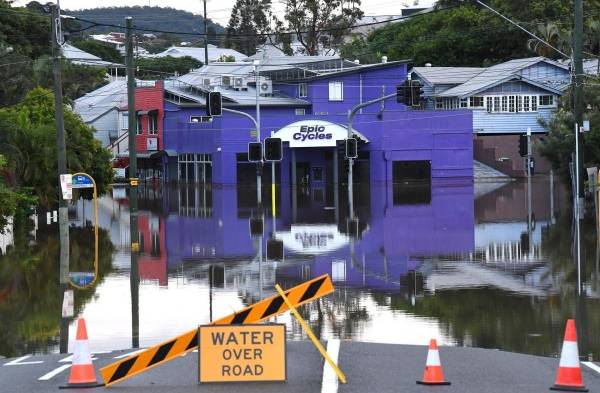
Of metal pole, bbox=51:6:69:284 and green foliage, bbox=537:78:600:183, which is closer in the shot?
metal pole, bbox=51:6:69:284

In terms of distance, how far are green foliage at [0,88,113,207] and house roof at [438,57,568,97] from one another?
134 feet

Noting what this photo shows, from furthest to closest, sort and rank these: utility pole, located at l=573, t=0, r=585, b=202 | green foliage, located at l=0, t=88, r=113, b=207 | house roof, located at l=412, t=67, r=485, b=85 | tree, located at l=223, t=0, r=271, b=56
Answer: tree, located at l=223, t=0, r=271, b=56 → house roof, located at l=412, t=67, r=485, b=85 → green foliage, located at l=0, t=88, r=113, b=207 → utility pole, located at l=573, t=0, r=585, b=202

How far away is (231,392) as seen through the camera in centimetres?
1134

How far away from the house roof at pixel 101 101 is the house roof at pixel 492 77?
31740 mm

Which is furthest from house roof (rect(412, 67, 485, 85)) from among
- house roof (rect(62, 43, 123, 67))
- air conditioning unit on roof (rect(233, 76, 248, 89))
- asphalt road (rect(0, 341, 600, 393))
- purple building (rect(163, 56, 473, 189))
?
asphalt road (rect(0, 341, 600, 393))

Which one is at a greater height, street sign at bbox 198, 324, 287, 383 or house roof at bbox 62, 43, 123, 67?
house roof at bbox 62, 43, 123, 67

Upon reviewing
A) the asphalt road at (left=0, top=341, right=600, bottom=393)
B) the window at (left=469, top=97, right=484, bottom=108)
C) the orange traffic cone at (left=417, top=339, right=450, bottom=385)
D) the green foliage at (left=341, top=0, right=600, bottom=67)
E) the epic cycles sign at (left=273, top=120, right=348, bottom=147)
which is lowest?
the asphalt road at (left=0, top=341, right=600, bottom=393)

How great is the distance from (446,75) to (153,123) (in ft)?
76.6

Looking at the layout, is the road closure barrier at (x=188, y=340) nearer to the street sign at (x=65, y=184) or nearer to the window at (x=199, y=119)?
the street sign at (x=65, y=184)

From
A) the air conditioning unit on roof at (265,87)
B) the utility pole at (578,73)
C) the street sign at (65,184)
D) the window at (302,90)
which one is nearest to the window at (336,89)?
the window at (302,90)

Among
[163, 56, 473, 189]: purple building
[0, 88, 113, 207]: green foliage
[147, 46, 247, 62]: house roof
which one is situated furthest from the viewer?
[147, 46, 247, 62]: house roof

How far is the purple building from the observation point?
81.4 meters

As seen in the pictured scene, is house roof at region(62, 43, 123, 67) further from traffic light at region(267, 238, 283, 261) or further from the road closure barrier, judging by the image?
the road closure barrier

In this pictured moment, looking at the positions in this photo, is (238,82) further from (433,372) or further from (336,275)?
(433,372)
